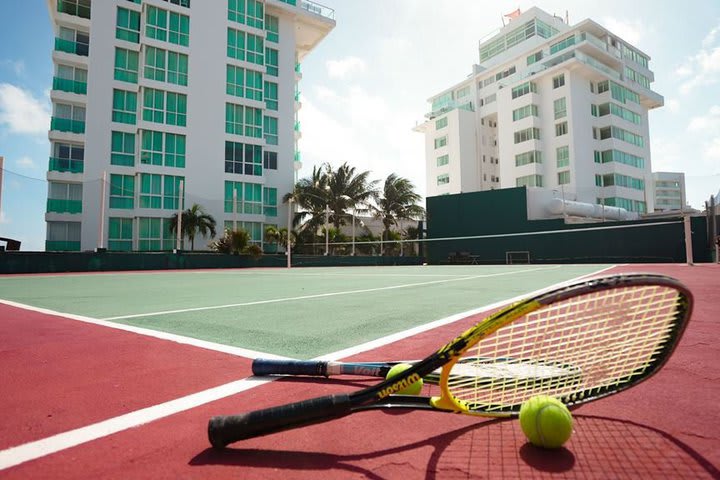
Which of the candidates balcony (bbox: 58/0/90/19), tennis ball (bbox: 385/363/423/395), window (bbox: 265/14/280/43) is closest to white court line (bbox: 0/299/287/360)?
tennis ball (bbox: 385/363/423/395)

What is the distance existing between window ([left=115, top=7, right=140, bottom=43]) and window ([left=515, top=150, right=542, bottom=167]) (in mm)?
41193

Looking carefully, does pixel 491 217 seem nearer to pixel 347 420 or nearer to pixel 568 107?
pixel 568 107

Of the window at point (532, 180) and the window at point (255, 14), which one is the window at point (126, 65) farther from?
the window at point (532, 180)

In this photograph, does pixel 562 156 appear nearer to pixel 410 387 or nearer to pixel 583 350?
pixel 583 350

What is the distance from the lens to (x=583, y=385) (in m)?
2.02

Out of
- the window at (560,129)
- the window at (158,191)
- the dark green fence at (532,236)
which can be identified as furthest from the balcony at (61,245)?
the window at (560,129)

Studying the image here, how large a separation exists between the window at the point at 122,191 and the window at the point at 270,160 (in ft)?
38.1

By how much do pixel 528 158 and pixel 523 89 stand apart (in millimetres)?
8674

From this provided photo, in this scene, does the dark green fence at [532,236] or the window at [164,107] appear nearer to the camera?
the dark green fence at [532,236]

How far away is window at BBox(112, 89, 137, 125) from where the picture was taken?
32.5 m

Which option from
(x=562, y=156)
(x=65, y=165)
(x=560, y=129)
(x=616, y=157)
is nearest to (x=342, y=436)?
(x=65, y=165)

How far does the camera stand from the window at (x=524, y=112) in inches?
1898

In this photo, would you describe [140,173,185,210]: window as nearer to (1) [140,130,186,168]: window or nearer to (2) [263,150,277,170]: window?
(1) [140,130,186,168]: window

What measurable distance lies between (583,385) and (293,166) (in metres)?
40.9
